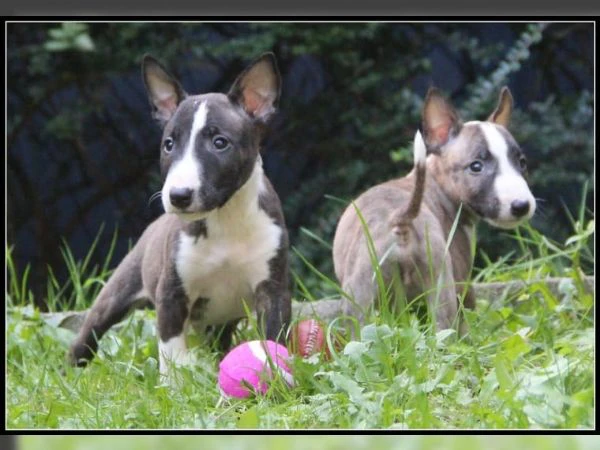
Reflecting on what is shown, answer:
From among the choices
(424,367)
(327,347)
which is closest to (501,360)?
(424,367)

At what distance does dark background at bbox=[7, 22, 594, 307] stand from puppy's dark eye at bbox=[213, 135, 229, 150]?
59 centimetres

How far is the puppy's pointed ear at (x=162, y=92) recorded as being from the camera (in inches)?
122

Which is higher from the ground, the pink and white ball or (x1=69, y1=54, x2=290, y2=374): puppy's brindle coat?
(x1=69, y1=54, x2=290, y2=374): puppy's brindle coat

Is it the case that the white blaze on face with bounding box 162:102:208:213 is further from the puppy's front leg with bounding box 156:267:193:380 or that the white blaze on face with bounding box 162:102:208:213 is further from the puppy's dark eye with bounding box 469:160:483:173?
the puppy's dark eye with bounding box 469:160:483:173

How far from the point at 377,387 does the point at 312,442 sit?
0.65 ft

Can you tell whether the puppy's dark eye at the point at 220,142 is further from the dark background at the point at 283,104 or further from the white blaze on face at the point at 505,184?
the white blaze on face at the point at 505,184

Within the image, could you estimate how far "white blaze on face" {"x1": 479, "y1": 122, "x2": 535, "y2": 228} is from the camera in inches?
126

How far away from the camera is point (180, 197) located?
2861 millimetres

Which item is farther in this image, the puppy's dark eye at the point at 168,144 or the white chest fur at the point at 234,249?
the white chest fur at the point at 234,249

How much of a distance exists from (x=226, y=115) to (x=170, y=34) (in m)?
1.11

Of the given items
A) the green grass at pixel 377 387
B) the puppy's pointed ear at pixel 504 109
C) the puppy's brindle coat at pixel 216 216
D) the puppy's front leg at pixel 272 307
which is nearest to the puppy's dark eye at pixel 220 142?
the puppy's brindle coat at pixel 216 216

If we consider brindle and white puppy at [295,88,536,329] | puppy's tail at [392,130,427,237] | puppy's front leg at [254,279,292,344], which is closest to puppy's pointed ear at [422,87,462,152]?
brindle and white puppy at [295,88,536,329]

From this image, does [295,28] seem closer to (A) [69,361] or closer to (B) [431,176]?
(B) [431,176]

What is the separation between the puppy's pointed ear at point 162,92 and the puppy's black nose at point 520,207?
874 millimetres
